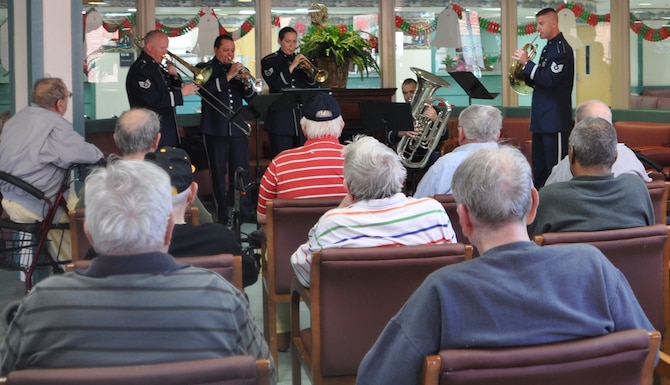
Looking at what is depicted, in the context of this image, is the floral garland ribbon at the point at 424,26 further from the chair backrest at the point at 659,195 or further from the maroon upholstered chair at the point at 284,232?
the maroon upholstered chair at the point at 284,232

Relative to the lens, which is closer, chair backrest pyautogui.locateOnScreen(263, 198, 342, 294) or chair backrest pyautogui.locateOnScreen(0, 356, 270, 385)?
chair backrest pyautogui.locateOnScreen(0, 356, 270, 385)

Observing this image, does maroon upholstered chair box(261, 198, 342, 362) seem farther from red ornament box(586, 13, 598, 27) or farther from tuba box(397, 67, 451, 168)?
red ornament box(586, 13, 598, 27)

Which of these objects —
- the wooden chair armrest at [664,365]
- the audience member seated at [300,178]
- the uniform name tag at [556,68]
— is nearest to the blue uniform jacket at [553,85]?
the uniform name tag at [556,68]

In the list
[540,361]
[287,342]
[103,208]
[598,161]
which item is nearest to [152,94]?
[287,342]

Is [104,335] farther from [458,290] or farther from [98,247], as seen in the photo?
[458,290]

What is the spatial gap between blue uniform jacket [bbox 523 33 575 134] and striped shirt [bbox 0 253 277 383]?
18.5 ft

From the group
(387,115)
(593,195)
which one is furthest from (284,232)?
(387,115)

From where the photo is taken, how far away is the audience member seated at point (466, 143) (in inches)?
164

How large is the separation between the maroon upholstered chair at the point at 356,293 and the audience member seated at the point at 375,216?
244mm

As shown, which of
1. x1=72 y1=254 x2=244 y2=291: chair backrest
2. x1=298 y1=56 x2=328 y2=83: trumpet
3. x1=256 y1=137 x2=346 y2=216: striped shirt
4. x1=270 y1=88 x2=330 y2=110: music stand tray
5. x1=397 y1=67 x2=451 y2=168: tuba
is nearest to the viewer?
x1=72 y1=254 x2=244 y2=291: chair backrest

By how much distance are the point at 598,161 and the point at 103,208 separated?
1.91 metres

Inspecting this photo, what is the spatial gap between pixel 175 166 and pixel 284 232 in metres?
0.49

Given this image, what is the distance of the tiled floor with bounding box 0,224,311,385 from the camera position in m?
3.90

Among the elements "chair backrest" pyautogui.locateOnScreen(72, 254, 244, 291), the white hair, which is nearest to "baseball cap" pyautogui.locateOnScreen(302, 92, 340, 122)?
the white hair
